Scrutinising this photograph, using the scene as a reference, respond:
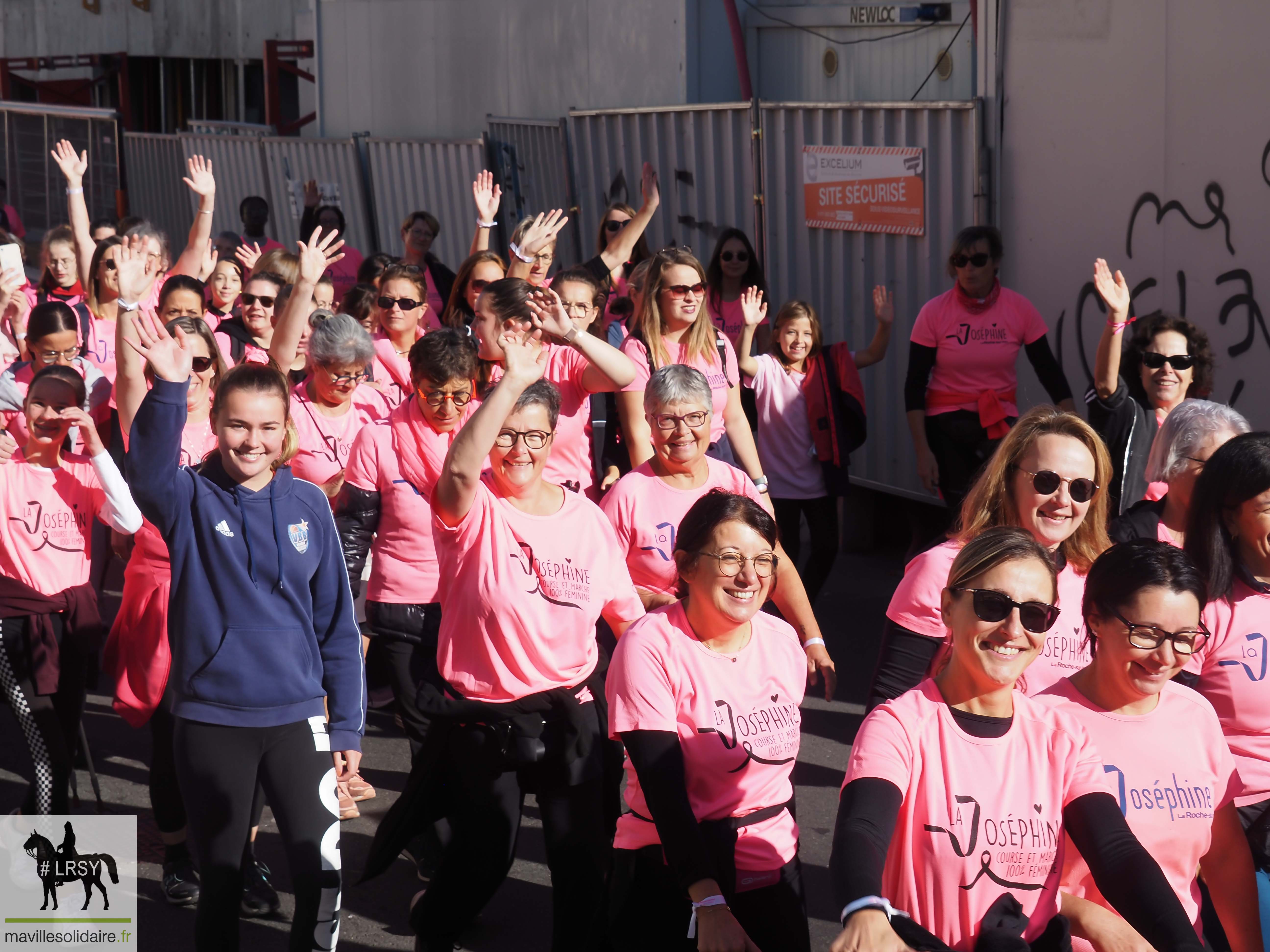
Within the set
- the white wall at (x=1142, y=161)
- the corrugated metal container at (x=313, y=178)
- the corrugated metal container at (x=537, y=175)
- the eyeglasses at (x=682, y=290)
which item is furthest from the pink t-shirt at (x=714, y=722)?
the corrugated metal container at (x=313, y=178)

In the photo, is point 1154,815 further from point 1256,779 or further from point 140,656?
point 140,656

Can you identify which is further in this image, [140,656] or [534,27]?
[534,27]

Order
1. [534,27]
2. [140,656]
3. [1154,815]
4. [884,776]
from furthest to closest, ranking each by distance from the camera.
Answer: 1. [534,27]
2. [140,656]
3. [1154,815]
4. [884,776]

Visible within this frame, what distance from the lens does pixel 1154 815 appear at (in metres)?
2.91

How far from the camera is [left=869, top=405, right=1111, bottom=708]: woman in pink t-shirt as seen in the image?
→ 135 inches

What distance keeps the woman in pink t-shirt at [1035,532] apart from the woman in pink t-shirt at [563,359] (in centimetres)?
158

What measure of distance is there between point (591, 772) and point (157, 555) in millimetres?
1651

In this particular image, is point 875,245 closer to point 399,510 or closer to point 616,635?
point 399,510

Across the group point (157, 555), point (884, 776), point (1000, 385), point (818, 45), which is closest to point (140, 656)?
point (157, 555)

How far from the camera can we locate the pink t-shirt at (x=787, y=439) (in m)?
6.93

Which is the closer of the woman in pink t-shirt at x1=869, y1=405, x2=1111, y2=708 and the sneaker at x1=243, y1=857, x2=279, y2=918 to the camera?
the woman in pink t-shirt at x1=869, y1=405, x2=1111, y2=708

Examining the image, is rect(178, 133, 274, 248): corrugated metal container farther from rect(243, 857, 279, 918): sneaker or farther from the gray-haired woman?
the gray-haired woman

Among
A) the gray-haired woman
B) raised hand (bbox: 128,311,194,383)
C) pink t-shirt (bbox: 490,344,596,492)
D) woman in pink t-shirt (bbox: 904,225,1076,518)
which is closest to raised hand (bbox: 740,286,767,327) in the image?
woman in pink t-shirt (bbox: 904,225,1076,518)

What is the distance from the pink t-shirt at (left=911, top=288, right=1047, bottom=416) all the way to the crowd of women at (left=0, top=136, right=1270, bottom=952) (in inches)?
47.0
